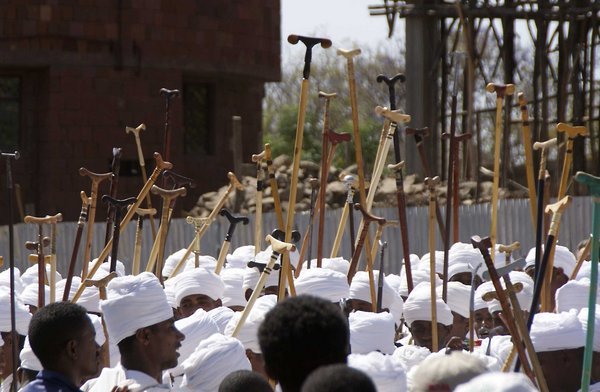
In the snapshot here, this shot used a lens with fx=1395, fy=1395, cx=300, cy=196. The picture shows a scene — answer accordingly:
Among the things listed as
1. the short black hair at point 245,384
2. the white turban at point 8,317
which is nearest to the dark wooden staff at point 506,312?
the short black hair at point 245,384

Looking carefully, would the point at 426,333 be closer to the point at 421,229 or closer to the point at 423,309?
the point at 423,309

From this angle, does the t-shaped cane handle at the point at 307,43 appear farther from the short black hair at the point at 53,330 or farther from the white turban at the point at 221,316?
the short black hair at the point at 53,330

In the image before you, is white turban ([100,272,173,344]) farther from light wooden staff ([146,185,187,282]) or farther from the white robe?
light wooden staff ([146,185,187,282])

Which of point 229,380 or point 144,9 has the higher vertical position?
point 144,9

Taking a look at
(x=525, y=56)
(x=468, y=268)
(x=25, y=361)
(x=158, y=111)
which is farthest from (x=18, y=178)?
(x=525, y=56)

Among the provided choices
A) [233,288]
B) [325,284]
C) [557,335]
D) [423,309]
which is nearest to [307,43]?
[325,284]

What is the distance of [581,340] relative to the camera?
5.88 m

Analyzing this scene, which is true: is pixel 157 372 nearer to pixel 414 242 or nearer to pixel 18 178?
pixel 414 242

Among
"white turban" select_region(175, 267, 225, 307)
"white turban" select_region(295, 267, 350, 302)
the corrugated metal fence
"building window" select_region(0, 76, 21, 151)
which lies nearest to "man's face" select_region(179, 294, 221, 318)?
"white turban" select_region(175, 267, 225, 307)

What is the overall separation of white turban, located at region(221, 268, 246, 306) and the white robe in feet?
11.1

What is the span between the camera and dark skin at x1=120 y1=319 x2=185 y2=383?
5.55m

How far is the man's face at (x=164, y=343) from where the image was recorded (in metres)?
5.59

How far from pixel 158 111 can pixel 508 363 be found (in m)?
17.9

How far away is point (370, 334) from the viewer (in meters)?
6.62
